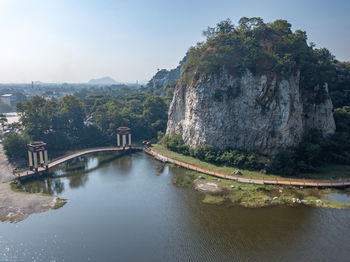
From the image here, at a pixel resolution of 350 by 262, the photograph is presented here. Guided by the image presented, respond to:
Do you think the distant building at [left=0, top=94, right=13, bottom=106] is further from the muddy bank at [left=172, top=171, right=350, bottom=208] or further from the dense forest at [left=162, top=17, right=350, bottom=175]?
the muddy bank at [left=172, top=171, right=350, bottom=208]

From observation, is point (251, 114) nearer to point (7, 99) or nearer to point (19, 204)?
point (19, 204)

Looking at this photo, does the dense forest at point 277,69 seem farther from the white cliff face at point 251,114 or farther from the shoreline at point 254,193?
the shoreline at point 254,193

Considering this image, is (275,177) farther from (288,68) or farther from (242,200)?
(288,68)

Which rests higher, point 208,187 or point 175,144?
point 175,144

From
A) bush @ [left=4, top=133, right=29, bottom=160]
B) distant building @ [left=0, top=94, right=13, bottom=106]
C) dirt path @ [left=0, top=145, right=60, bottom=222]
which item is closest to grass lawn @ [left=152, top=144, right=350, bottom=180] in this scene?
dirt path @ [left=0, top=145, right=60, bottom=222]

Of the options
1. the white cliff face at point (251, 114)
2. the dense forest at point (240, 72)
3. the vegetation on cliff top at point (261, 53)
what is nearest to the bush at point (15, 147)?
the dense forest at point (240, 72)

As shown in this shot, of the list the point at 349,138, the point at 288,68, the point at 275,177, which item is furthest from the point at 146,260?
the point at 349,138

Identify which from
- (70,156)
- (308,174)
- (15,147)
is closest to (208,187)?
(308,174)
